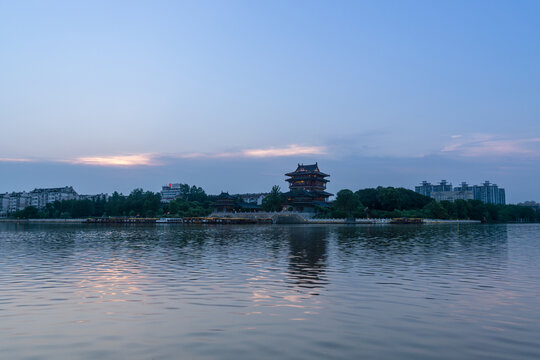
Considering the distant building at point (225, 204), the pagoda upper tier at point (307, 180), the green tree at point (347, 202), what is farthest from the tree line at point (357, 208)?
the pagoda upper tier at point (307, 180)

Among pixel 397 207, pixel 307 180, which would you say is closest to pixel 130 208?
pixel 307 180

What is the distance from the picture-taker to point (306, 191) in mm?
121750

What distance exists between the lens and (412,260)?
78.2ft

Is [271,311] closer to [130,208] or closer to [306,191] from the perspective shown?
[306,191]

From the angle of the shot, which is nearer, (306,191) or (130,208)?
(306,191)

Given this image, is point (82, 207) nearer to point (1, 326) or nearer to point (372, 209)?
point (372, 209)

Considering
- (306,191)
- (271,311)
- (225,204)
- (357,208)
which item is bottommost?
(271,311)

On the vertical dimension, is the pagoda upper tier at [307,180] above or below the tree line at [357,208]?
above

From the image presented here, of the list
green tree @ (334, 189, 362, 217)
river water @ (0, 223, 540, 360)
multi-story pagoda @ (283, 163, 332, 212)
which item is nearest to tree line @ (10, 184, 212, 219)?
multi-story pagoda @ (283, 163, 332, 212)

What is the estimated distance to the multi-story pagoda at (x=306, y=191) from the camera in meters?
118

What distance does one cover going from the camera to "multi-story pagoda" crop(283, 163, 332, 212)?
11762cm

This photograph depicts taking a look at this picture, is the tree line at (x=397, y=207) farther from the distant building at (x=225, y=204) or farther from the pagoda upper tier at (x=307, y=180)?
the distant building at (x=225, y=204)

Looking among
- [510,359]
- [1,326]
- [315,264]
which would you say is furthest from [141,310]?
[315,264]

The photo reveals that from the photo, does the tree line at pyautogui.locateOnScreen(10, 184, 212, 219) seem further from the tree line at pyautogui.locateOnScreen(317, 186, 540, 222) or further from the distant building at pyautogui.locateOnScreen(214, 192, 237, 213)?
the tree line at pyautogui.locateOnScreen(317, 186, 540, 222)
